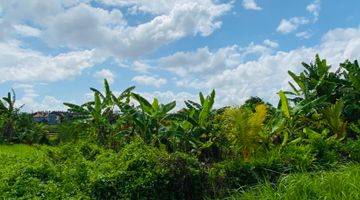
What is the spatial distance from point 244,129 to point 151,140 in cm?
144

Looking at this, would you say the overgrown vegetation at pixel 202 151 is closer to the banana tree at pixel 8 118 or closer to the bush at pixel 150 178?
the bush at pixel 150 178

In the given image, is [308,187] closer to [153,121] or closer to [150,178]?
Answer: [150,178]

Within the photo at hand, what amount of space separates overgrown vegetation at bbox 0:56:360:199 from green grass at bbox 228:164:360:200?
0.05 feet

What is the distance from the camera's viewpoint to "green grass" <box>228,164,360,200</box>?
6.45 meters

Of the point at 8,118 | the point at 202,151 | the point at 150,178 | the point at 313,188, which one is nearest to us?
the point at 313,188

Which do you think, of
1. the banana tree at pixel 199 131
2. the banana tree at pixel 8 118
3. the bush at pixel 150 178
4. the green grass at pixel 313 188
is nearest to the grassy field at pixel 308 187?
the green grass at pixel 313 188

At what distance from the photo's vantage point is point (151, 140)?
9312 millimetres

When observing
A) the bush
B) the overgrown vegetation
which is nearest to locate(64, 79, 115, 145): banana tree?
the overgrown vegetation

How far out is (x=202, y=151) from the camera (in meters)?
9.30

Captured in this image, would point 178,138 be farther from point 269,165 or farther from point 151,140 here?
point 269,165

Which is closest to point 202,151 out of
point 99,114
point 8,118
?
point 99,114

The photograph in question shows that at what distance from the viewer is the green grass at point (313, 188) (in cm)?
645

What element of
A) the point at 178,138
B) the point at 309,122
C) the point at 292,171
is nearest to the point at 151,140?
the point at 178,138

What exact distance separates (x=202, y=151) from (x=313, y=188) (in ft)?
9.59
